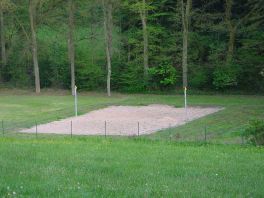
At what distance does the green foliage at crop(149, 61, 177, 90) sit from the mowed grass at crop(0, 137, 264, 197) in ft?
132

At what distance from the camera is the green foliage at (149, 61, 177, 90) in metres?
56.2

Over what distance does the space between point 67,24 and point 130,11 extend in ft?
22.8

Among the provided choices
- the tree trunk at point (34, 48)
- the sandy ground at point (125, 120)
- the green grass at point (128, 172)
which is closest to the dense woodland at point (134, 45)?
the tree trunk at point (34, 48)

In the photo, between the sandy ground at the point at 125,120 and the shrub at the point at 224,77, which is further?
the shrub at the point at 224,77

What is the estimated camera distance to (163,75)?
185 ft

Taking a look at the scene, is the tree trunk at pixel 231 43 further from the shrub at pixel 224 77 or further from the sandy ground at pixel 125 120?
the sandy ground at pixel 125 120

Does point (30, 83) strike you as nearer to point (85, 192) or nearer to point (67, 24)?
point (67, 24)

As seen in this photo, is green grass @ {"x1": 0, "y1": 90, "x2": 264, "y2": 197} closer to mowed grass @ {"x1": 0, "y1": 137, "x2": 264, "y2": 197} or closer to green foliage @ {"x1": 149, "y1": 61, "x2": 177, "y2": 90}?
mowed grass @ {"x1": 0, "y1": 137, "x2": 264, "y2": 197}

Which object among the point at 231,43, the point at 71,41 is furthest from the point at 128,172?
the point at 71,41

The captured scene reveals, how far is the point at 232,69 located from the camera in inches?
2100

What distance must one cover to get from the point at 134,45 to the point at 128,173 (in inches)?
1919

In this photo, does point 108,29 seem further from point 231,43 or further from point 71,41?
point 231,43

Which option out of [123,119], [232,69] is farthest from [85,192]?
[232,69]

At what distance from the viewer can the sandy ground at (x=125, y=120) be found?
30547 mm
